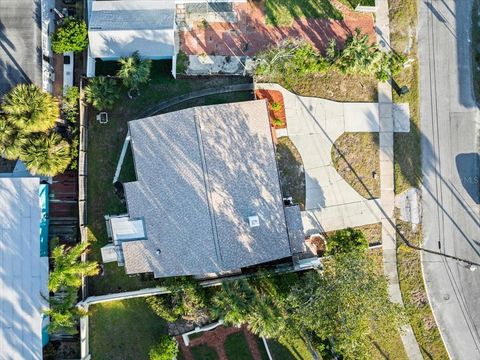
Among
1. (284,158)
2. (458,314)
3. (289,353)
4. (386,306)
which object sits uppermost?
(284,158)

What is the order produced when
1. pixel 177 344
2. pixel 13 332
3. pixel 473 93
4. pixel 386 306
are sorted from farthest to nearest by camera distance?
pixel 473 93 < pixel 177 344 < pixel 13 332 < pixel 386 306

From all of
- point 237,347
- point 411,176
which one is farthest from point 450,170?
point 237,347

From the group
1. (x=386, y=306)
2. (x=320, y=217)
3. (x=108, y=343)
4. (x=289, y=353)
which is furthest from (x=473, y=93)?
(x=108, y=343)

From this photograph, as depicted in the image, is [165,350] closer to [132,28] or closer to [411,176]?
[411,176]

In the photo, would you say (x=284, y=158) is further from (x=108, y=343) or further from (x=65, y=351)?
(x=65, y=351)

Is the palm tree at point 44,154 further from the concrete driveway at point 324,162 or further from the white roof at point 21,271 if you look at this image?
the concrete driveway at point 324,162

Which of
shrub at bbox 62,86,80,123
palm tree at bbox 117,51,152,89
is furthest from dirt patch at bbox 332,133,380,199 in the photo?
shrub at bbox 62,86,80,123
